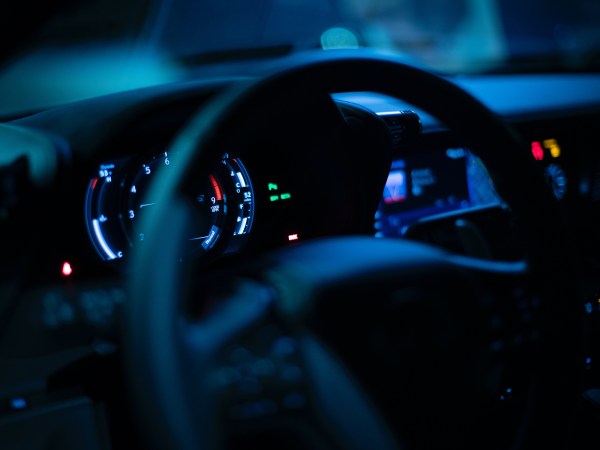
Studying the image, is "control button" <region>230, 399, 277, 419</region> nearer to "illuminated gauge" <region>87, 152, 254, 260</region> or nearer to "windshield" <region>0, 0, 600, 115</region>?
"illuminated gauge" <region>87, 152, 254, 260</region>

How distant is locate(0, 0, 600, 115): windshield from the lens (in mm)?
2189

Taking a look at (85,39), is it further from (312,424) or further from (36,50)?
(312,424)

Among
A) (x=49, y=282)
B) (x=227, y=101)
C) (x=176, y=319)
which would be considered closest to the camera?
(x=176, y=319)

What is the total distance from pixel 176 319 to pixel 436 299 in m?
0.46

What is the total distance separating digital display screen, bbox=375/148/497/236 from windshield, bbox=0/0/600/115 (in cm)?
56

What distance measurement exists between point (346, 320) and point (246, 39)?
169 centimetres

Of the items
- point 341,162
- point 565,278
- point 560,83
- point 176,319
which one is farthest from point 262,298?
point 560,83

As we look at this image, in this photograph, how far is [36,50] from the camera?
2.19 metres

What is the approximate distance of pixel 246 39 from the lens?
2721mm

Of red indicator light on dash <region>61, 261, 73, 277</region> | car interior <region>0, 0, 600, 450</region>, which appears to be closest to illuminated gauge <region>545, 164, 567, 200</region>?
car interior <region>0, 0, 600, 450</region>

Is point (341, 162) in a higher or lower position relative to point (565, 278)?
higher

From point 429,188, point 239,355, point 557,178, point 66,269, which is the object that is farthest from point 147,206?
point 557,178

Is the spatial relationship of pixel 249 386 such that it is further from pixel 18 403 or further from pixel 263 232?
pixel 263 232

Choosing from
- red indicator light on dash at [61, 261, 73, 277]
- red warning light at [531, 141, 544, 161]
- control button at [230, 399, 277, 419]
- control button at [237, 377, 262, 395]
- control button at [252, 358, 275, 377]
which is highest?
red warning light at [531, 141, 544, 161]
